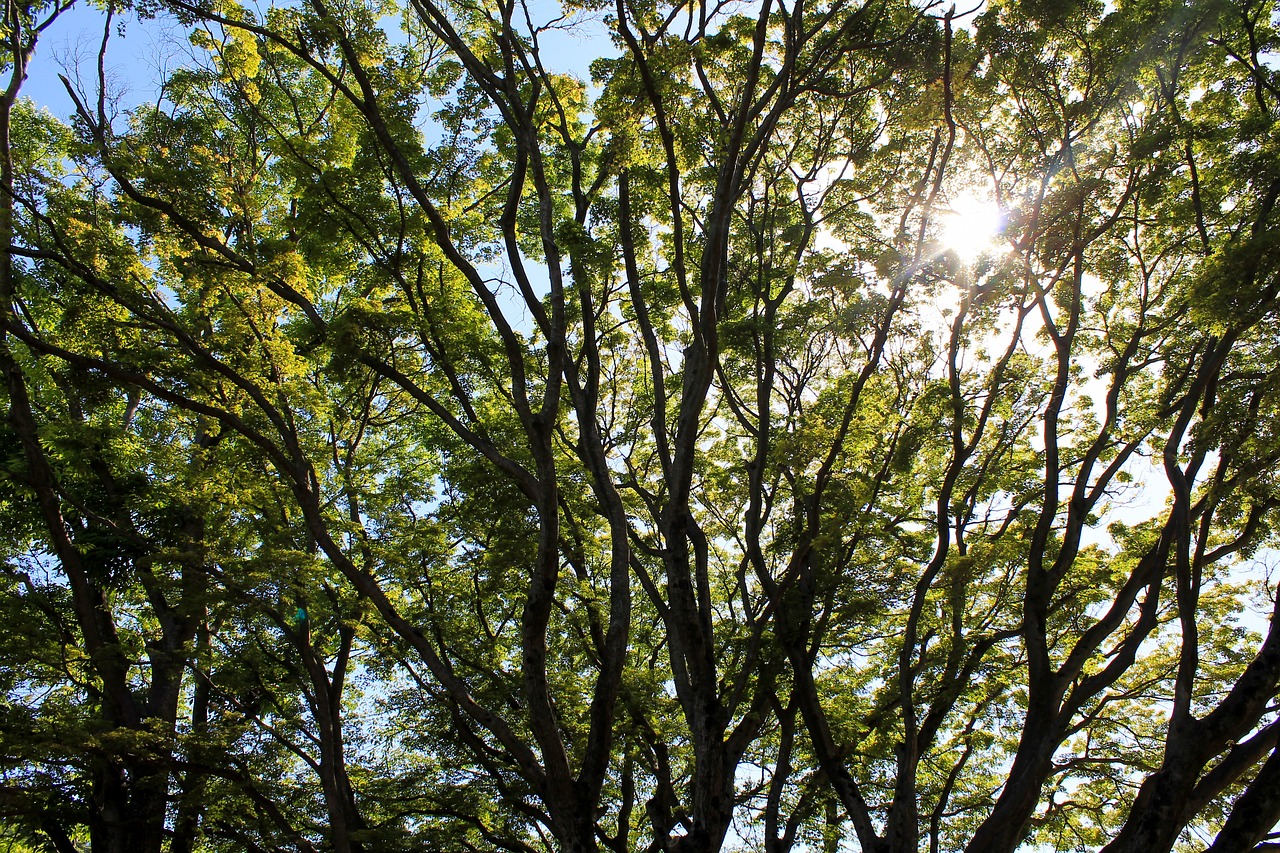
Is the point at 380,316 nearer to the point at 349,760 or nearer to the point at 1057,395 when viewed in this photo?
the point at 1057,395

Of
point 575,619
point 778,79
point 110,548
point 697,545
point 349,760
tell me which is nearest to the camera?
point 778,79

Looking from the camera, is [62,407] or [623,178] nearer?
[623,178]

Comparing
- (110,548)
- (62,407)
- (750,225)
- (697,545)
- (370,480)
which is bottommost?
(697,545)

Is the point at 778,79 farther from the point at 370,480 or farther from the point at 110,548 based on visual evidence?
the point at 110,548

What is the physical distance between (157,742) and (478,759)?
12.3 ft

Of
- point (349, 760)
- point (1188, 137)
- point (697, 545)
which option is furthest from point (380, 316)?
point (1188, 137)

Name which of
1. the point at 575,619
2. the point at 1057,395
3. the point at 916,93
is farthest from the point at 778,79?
the point at 575,619

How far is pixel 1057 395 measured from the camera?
766cm

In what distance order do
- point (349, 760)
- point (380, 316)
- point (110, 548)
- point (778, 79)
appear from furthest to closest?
point (349, 760)
point (110, 548)
point (380, 316)
point (778, 79)

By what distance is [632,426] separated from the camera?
12500mm

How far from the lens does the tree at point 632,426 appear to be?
741cm

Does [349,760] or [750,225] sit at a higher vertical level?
[750,225]

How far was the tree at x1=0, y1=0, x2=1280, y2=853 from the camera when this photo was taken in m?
7.41

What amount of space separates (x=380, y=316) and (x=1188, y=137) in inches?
330
